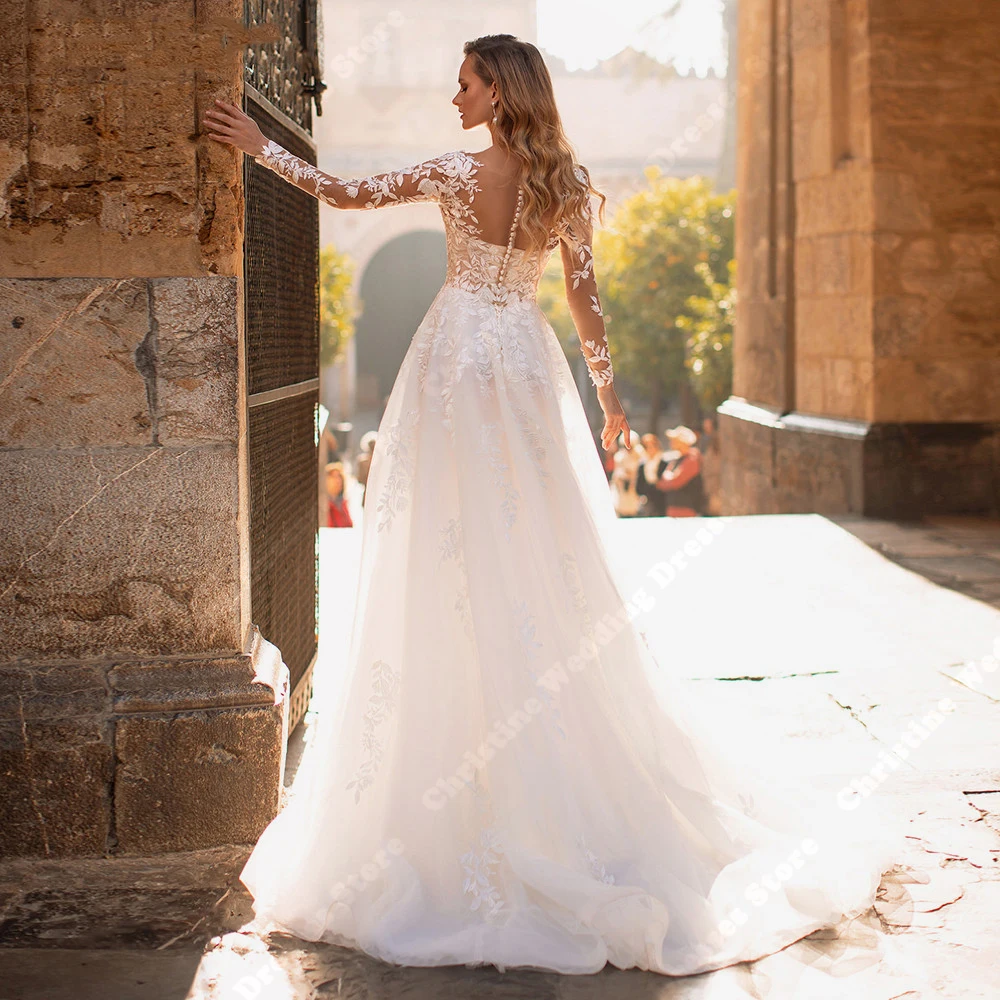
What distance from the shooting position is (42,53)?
9.07 feet

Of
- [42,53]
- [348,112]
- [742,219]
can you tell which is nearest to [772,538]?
[742,219]

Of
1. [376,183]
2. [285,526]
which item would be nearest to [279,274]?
[285,526]

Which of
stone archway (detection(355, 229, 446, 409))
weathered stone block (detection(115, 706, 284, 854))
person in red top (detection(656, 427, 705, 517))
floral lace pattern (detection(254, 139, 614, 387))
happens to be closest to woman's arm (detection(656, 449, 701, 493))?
person in red top (detection(656, 427, 705, 517))

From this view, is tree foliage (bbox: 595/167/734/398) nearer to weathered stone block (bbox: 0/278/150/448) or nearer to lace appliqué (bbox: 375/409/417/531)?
lace appliqué (bbox: 375/409/417/531)

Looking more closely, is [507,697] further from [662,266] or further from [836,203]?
[662,266]

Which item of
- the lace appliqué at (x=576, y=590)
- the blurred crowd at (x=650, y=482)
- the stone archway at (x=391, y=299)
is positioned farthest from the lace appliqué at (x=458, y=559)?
the stone archway at (x=391, y=299)

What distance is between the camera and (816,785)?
3.34 m

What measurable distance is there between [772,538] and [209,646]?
4.92 meters

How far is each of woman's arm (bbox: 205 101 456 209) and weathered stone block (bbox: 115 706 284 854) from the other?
1.20 m

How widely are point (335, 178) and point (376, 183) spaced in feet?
0.30

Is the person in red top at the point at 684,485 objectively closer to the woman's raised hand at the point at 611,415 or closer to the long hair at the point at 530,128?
the woman's raised hand at the point at 611,415

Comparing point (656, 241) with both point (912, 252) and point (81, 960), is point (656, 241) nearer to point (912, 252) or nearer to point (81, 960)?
point (912, 252)

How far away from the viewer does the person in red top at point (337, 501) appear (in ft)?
34.1

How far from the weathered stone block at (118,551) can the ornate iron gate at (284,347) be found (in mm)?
291
